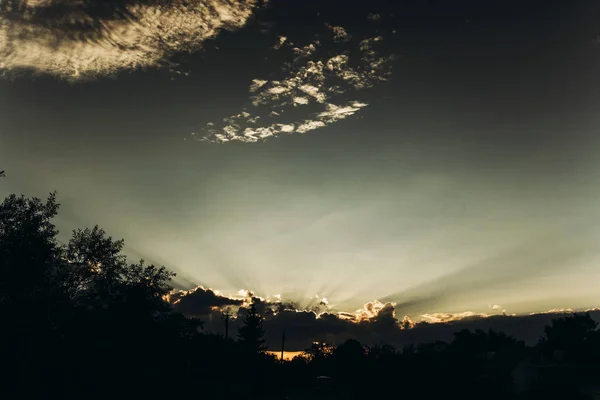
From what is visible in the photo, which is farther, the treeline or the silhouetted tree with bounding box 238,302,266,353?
the silhouetted tree with bounding box 238,302,266,353

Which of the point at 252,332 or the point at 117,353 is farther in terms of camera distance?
the point at 252,332

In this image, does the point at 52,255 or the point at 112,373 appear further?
the point at 52,255

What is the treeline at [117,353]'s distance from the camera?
29562 mm

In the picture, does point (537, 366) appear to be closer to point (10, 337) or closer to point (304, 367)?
point (10, 337)

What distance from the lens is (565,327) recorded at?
85.6 m

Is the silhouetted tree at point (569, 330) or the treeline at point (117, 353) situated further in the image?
the silhouetted tree at point (569, 330)

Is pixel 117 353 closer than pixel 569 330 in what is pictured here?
Yes

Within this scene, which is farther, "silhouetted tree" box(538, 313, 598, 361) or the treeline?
"silhouetted tree" box(538, 313, 598, 361)

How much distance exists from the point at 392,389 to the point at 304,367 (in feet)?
147

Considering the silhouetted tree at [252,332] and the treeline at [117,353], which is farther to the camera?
the silhouetted tree at [252,332]

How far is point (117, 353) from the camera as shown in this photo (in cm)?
3325

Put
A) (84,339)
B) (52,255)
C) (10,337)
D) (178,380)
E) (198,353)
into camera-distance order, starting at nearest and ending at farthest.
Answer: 1. (10,337)
2. (84,339)
3. (52,255)
4. (178,380)
5. (198,353)

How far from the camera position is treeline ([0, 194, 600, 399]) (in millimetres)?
29562

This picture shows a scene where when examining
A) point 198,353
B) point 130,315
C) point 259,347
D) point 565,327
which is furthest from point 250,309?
point 565,327
